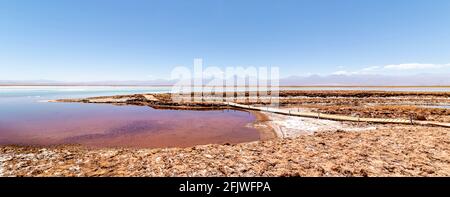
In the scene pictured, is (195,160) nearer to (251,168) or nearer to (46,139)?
(251,168)

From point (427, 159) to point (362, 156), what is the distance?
234 cm

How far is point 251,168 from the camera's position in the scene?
23.6 ft

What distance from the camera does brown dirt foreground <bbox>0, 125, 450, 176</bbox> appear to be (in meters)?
6.86

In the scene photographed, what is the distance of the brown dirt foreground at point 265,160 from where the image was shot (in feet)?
22.5

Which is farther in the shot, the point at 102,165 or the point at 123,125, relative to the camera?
the point at 123,125

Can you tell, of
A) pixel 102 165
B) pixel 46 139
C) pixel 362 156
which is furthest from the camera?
pixel 46 139

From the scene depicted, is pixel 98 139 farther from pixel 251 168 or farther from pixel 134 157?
pixel 251 168

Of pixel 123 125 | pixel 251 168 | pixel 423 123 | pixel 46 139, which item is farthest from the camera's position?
pixel 123 125

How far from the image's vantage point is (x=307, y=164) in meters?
7.47

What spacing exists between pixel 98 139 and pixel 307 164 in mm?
13873

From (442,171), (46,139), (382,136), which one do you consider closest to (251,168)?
(442,171)

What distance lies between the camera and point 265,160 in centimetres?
798
